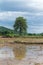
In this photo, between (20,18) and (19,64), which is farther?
(20,18)

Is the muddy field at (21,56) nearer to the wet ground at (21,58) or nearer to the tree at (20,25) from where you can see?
the wet ground at (21,58)

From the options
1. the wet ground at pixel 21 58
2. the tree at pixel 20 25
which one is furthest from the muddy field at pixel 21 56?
the tree at pixel 20 25

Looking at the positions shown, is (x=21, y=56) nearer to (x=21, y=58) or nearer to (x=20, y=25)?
(x=21, y=58)

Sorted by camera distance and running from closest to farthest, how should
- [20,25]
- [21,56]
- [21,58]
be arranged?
1. [21,58]
2. [21,56]
3. [20,25]

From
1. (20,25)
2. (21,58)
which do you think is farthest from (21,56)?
(20,25)

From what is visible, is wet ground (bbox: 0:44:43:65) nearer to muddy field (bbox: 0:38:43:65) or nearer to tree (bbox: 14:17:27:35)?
muddy field (bbox: 0:38:43:65)

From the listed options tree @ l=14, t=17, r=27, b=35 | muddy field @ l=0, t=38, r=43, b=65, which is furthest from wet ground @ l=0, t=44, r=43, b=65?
tree @ l=14, t=17, r=27, b=35

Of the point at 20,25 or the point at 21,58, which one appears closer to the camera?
the point at 21,58

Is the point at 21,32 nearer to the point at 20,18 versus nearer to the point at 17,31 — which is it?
the point at 17,31

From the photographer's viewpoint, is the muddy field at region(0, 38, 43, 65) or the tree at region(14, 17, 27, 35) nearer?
the muddy field at region(0, 38, 43, 65)

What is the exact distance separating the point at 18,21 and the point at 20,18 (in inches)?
95.6

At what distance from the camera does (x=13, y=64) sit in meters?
14.4

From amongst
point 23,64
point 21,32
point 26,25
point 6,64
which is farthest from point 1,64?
point 26,25

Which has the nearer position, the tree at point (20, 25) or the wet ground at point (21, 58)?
the wet ground at point (21, 58)
